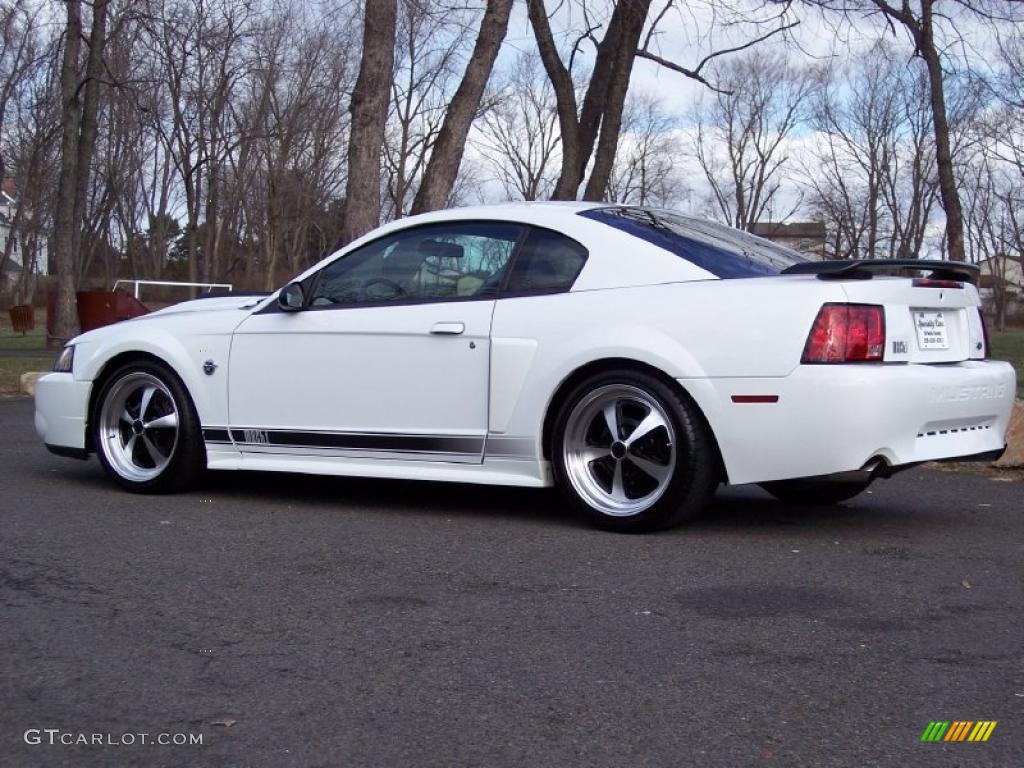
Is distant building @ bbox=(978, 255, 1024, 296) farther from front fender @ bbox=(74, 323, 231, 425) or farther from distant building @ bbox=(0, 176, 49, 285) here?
front fender @ bbox=(74, 323, 231, 425)

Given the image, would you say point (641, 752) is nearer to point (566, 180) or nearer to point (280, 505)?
point (280, 505)

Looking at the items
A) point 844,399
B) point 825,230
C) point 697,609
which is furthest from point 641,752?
point 825,230

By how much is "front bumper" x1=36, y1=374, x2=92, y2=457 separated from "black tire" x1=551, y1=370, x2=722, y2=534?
2812 mm

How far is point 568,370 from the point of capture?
545 cm

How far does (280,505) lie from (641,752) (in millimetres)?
3726

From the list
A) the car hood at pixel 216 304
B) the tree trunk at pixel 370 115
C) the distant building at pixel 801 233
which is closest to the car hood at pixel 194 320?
the car hood at pixel 216 304

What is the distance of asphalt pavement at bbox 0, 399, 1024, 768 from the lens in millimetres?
2930

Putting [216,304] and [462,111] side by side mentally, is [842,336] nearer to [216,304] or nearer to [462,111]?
[216,304]

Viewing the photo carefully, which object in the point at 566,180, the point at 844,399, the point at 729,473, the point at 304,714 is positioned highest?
the point at 566,180

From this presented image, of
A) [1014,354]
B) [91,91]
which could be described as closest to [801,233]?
[1014,354]

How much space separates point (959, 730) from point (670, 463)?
7.90 ft

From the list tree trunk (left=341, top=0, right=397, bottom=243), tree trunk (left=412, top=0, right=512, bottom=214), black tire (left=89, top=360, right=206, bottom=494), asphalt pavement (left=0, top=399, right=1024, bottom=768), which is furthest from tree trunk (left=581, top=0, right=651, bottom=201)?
asphalt pavement (left=0, top=399, right=1024, bottom=768)

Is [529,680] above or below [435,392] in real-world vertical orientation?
below

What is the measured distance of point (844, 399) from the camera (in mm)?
4898
